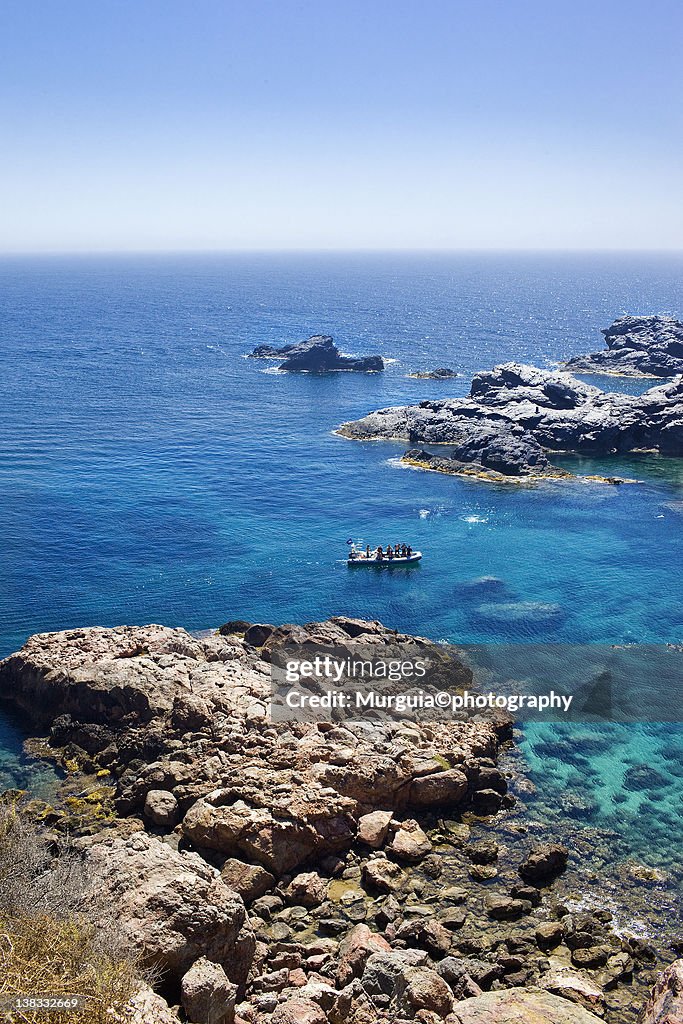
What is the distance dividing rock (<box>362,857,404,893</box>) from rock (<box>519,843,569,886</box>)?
18.2 feet

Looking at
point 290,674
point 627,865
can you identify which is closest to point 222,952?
point 627,865

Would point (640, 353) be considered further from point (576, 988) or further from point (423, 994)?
point (423, 994)

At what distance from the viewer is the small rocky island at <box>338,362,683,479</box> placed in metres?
104

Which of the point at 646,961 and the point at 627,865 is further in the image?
the point at 627,865

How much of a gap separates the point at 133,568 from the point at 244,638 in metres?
17.1

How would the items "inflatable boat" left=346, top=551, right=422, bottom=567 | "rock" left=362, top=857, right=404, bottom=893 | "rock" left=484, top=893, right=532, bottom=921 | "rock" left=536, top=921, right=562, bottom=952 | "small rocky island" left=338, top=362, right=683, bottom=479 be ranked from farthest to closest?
"small rocky island" left=338, top=362, right=683, bottom=479 → "inflatable boat" left=346, top=551, right=422, bottom=567 → "rock" left=362, top=857, right=404, bottom=893 → "rock" left=484, top=893, right=532, bottom=921 → "rock" left=536, top=921, right=562, bottom=952

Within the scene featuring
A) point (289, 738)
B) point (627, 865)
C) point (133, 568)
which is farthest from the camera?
point (133, 568)

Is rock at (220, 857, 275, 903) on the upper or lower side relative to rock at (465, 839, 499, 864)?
upper

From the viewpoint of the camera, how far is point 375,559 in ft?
238

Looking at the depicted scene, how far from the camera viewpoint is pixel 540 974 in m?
30.6

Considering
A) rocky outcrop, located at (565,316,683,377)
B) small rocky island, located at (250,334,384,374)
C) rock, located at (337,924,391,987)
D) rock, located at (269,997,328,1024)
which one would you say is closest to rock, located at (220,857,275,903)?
rock, located at (337,924,391,987)

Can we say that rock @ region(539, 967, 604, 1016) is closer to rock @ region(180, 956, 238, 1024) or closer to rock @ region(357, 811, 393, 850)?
rock @ region(357, 811, 393, 850)

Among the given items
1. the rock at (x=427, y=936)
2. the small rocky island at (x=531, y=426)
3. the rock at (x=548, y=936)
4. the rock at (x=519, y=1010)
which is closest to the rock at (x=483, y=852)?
the rock at (x=548, y=936)

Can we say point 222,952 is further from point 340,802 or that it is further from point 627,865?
point 627,865
